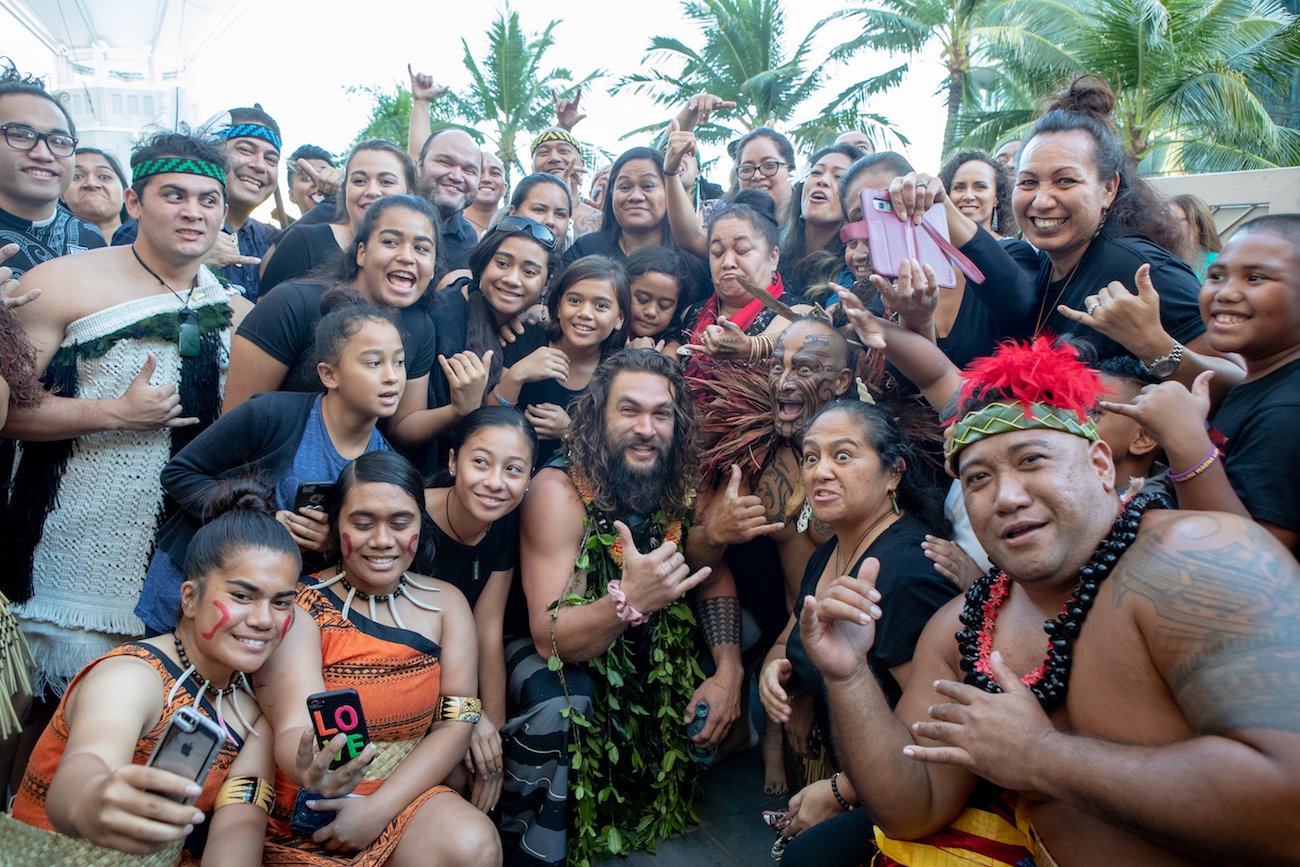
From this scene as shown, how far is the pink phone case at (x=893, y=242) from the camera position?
3.14 m

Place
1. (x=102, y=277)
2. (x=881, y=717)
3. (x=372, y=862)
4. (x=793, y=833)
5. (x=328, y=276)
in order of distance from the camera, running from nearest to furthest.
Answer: (x=881, y=717) < (x=372, y=862) < (x=793, y=833) < (x=102, y=277) < (x=328, y=276)

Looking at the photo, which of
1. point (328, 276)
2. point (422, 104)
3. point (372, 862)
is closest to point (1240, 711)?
point (372, 862)

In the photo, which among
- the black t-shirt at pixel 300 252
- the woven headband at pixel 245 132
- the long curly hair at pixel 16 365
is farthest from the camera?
the woven headband at pixel 245 132

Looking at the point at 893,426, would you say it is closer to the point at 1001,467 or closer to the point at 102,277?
the point at 1001,467

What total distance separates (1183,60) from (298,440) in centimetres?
1765

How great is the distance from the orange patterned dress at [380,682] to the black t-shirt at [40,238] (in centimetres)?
209

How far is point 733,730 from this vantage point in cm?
421

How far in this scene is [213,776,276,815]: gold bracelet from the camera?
2.66 m

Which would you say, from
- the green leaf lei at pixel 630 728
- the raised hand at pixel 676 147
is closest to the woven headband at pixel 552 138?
the raised hand at pixel 676 147

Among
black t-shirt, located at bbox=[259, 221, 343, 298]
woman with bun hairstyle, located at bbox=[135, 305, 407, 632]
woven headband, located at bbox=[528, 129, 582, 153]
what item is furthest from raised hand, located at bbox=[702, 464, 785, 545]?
woven headband, located at bbox=[528, 129, 582, 153]

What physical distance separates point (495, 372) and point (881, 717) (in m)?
2.54

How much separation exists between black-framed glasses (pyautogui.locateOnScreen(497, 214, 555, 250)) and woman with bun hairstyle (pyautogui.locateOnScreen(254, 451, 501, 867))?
1565mm

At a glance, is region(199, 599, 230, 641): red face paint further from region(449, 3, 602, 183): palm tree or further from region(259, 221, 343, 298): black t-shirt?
region(449, 3, 602, 183): palm tree

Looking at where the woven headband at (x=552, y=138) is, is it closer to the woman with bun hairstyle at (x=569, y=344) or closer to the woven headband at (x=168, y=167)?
the woman with bun hairstyle at (x=569, y=344)
